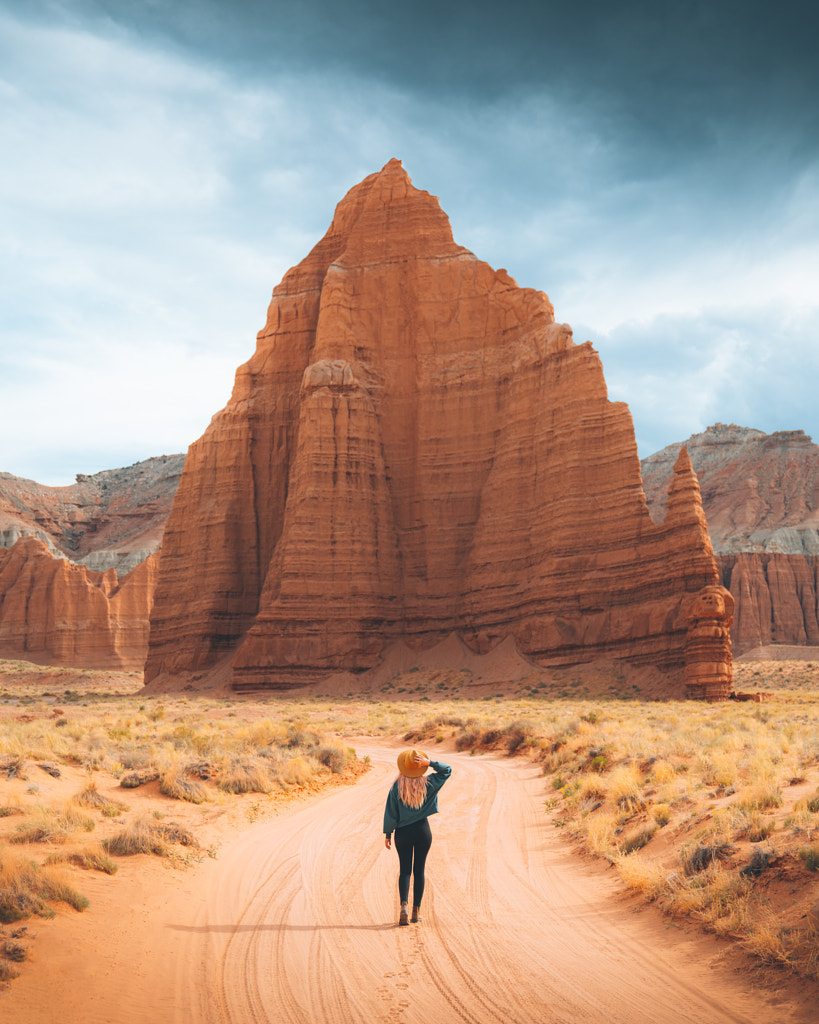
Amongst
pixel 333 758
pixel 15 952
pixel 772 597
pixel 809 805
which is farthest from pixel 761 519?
pixel 15 952

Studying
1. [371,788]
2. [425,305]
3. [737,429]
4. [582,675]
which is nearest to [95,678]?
[425,305]

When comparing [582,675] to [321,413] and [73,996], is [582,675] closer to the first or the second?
[321,413]

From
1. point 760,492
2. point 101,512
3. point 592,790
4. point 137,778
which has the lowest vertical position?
point 592,790

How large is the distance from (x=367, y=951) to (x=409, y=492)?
49.7m

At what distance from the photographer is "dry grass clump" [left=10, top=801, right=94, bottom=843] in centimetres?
894

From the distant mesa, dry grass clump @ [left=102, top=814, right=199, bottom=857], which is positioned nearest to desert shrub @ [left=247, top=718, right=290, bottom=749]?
dry grass clump @ [left=102, top=814, right=199, bottom=857]

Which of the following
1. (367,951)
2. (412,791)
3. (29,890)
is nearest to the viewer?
(367,951)

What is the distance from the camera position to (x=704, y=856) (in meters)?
7.94

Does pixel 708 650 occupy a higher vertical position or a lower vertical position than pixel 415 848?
higher

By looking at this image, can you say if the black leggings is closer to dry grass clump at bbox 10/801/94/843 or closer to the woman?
the woman

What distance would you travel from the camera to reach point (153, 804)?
12.0 m

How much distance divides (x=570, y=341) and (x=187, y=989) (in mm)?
47624

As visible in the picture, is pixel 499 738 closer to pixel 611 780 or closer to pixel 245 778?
pixel 245 778

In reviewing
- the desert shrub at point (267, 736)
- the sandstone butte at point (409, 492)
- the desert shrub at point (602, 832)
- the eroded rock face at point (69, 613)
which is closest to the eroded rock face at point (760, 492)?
the sandstone butte at point (409, 492)
